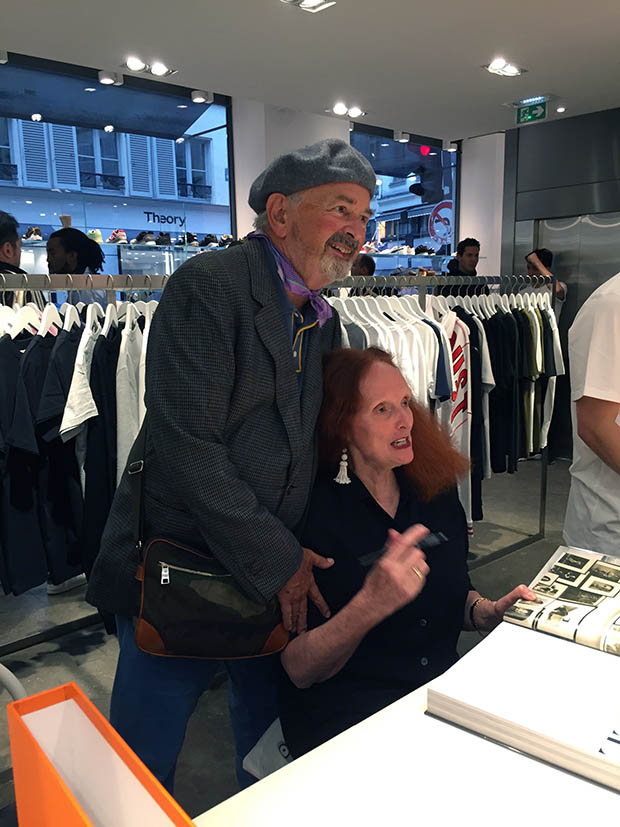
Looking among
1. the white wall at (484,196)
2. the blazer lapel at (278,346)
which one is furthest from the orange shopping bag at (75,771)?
the white wall at (484,196)

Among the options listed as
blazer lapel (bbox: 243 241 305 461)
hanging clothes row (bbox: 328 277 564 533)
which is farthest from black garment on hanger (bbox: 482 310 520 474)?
blazer lapel (bbox: 243 241 305 461)

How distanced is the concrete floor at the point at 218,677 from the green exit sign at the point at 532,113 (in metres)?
3.34

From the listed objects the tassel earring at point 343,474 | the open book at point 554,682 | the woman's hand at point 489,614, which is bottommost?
the woman's hand at point 489,614

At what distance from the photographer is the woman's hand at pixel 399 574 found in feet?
3.69

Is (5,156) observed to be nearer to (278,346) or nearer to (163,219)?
(163,219)

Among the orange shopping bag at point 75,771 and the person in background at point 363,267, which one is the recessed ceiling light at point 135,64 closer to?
the person in background at point 363,267

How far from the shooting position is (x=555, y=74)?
16.9 ft

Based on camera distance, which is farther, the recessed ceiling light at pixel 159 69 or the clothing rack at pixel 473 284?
the recessed ceiling light at pixel 159 69

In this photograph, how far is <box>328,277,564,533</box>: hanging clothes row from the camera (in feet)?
9.70

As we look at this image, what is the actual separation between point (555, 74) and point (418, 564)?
17.0 feet

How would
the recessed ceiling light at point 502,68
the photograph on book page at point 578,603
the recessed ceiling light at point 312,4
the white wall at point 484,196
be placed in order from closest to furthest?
1. the photograph on book page at point 578,603
2. the recessed ceiling light at point 312,4
3. the recessed ceiling light at point 502,68
4. the white wall at point 484,196

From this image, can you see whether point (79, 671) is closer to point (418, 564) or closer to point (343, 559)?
point (343, 559)

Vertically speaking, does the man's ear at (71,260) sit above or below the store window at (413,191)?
below

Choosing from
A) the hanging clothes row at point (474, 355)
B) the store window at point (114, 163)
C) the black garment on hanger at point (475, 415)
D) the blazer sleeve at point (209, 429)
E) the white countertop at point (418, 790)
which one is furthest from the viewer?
the store window at point (114, 163)
